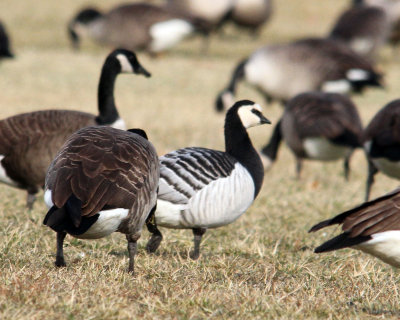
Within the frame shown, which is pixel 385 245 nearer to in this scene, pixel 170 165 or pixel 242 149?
pixel 170 165

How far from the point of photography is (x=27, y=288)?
3691 mm

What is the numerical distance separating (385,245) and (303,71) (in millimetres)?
10016

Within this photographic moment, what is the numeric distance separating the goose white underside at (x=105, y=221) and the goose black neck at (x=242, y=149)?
5.09 feet

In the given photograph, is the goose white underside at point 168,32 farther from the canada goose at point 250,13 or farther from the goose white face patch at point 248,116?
the goose white face patch at point 248,116

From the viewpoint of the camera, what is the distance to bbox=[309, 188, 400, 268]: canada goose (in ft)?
12.3

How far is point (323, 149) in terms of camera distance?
29.2 ft

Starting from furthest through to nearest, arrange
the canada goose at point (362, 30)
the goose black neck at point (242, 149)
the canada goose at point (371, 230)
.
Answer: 1. the canada goose at point (362, 30)
2. the goose black neck at point (242, 149)
3. the canada goose at point (371, 230)

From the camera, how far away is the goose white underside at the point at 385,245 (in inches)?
149

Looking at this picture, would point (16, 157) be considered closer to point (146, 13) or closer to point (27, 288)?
point (27, 288)

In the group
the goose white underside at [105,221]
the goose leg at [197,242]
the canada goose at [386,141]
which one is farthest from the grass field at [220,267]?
the canada goose at [386,141]

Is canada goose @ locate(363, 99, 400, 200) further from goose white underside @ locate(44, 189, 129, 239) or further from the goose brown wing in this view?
goose white underside @ locate(44, 189, 129, 239)

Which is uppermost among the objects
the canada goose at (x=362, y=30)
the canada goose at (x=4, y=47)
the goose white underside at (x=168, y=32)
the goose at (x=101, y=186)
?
the goose at (x=101, y=186)

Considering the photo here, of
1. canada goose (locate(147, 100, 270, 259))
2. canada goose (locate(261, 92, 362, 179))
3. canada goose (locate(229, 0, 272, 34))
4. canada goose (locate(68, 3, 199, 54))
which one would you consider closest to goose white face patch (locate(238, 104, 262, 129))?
canada goose (locate(147, 100, 270, 259))

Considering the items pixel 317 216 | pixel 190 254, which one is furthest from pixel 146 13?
pixel 190 254
